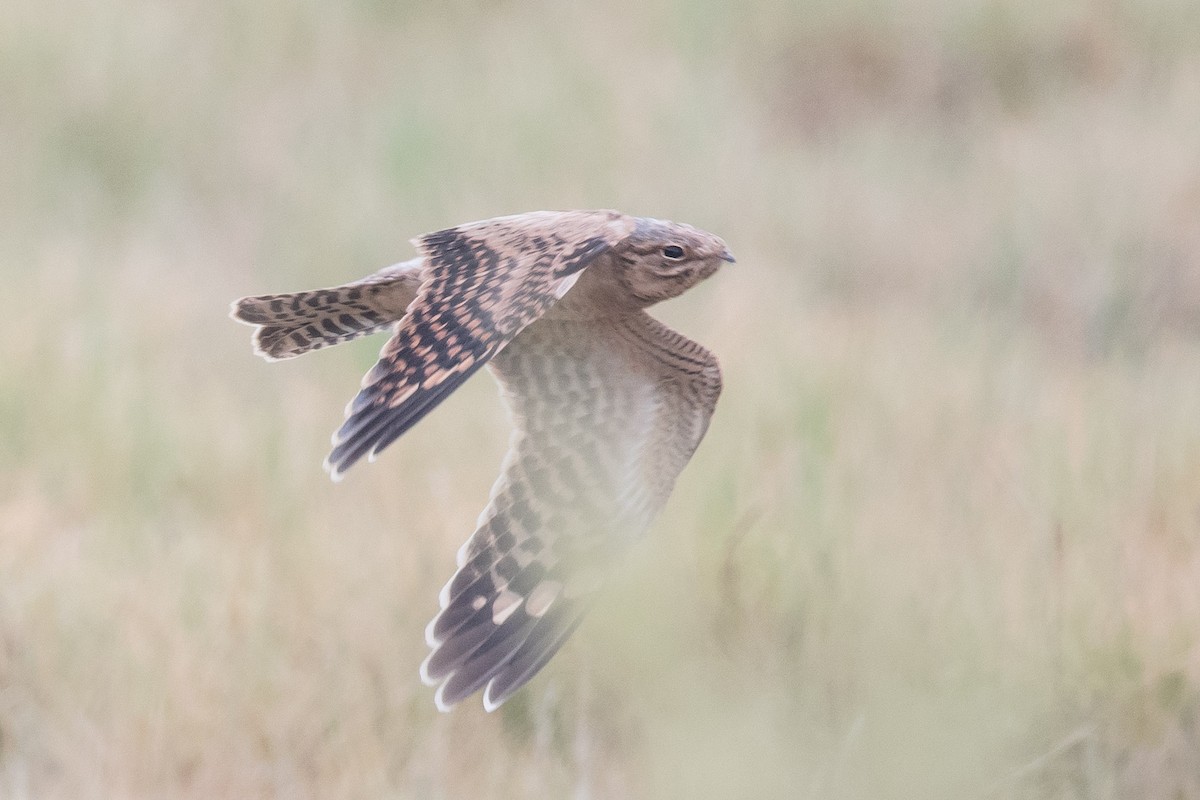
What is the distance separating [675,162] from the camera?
714cm

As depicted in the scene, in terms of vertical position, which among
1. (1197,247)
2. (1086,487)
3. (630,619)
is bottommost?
(1197,247)

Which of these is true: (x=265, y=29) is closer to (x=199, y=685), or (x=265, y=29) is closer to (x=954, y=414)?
(x=954, y=414)

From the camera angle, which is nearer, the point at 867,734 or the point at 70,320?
the point at 867,734

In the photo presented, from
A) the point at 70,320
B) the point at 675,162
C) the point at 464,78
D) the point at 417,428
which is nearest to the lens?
the point at 417,428

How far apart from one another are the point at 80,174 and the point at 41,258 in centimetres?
201

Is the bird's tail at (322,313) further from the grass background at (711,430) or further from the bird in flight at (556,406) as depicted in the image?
the grass background at (711,430)

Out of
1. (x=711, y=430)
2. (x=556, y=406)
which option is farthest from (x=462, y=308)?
(x=711, y=430)

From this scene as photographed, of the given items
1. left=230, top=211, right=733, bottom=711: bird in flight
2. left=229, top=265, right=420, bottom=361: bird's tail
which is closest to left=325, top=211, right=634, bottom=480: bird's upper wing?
left=230, top=211, right=733, bottom=711: bird in flight

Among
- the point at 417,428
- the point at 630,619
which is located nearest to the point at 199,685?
the point at 630,619

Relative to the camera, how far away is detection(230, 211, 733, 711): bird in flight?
9.46ft

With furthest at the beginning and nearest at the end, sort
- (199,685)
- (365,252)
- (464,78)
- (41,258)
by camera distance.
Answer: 1. (464,78)
2. (365,252)
3. (41,258)
4. (199,685)

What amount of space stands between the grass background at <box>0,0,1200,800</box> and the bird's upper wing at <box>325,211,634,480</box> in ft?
2.23

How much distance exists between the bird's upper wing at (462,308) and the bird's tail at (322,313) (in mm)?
389

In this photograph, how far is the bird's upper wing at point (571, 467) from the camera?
302 centimetres
